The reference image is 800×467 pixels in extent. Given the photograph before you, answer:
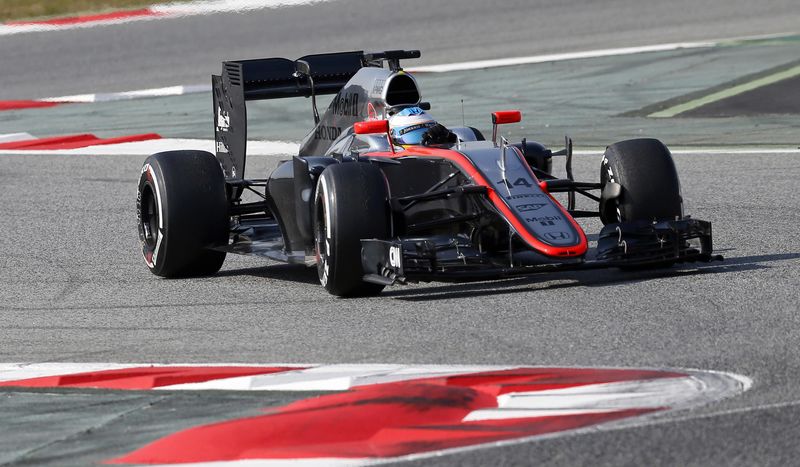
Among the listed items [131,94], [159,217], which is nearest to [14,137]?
[131,94]

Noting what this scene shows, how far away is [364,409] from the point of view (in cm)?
541

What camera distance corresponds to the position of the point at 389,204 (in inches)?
316

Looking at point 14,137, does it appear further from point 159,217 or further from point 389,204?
point 389,204

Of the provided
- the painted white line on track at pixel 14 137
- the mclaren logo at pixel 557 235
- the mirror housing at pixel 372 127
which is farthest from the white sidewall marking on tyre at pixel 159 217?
the painted white line on track at pixel 14 137

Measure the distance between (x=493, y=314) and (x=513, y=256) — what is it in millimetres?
680

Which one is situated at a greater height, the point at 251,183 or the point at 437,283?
the point at 251,183

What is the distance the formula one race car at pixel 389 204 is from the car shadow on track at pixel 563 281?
13 cm

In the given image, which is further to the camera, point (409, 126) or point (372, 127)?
point (409, 126)

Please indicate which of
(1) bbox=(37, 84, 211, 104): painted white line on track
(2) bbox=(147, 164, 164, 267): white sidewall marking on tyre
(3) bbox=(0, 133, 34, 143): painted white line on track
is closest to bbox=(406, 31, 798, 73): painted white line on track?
(1) bbox=(37, 84, 211, 104): painted white line on track

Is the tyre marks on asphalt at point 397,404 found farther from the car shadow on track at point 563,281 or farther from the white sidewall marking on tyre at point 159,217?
the white sidewall marking on tyre at point 159,217

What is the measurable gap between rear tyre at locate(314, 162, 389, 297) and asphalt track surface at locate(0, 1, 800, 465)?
13cm

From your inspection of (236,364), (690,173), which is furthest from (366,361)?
(690,173)

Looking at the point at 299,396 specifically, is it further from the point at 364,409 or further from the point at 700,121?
→ the point at 700,121

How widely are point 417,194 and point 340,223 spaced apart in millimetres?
793
